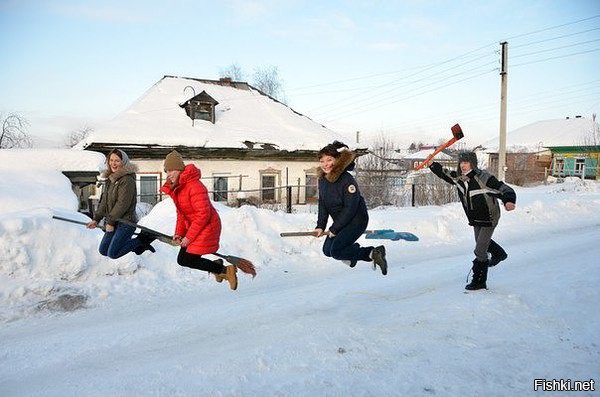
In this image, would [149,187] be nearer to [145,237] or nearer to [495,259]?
[145,237]

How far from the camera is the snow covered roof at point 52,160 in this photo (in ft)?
36.1

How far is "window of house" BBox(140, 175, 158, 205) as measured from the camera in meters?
18.1

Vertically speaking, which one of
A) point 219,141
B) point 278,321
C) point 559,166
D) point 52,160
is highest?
point 219,141

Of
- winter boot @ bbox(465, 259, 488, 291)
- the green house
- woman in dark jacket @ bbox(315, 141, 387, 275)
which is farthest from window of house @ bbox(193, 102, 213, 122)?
the green house

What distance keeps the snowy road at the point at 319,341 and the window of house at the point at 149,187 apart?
12.1 metres

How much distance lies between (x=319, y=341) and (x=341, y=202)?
1799 millimetres

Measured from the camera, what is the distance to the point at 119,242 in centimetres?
534

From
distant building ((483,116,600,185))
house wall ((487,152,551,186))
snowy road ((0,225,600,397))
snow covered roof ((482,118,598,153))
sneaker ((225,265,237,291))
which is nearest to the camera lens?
snowy road ((0,225,600,397))

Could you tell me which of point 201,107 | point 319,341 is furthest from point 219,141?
point 319,341

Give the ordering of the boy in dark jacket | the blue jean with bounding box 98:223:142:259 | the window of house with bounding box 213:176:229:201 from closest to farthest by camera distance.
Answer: the blue jean with bounding box 98:223:142:259
the boy in dark jacket
the window of house with bounding box 213:176:229:201

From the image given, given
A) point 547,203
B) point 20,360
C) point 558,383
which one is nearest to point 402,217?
point 547,203

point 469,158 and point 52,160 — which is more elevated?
point 52,160

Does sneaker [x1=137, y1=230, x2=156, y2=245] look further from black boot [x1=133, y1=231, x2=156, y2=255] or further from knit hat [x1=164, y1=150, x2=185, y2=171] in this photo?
knit hat [x1=164, y1=150, x2=185, y2=171]

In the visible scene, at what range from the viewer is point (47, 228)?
6746 mm
